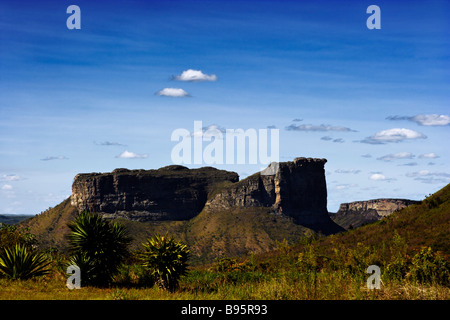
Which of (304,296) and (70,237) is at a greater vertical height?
(70,237)

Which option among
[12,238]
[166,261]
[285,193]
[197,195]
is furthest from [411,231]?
[197,195]

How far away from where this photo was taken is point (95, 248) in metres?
22.1

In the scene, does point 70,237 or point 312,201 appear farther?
point 312,201

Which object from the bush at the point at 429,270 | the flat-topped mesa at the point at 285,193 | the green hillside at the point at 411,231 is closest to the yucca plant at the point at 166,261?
the bush at the point at 429,270

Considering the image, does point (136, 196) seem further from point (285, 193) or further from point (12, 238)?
point (12, 238)

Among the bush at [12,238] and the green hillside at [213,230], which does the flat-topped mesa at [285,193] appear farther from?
the bush at [12,238]

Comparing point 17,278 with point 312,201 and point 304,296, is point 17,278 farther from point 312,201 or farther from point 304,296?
point 312,201

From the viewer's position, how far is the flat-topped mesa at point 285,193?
182750 mm

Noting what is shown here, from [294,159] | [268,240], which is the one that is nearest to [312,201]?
[294,159]

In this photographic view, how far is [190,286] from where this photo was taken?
22156 millimetres

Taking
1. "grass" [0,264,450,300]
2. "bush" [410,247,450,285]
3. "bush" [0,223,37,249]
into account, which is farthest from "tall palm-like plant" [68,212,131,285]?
"bush" [410,247,450,285]

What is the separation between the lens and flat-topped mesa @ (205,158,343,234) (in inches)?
7195

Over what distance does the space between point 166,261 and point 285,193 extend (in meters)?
170
